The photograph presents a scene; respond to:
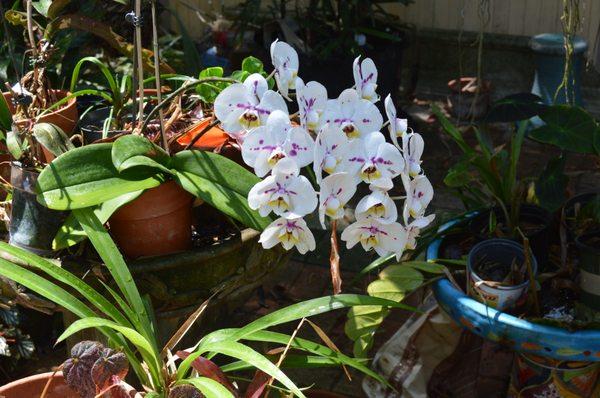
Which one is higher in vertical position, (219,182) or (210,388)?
(219,182)

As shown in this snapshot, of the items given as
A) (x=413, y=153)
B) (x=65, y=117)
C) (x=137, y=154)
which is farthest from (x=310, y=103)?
(x=65, y=117)

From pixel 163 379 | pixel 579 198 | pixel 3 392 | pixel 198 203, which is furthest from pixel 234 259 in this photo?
pixel 579 198

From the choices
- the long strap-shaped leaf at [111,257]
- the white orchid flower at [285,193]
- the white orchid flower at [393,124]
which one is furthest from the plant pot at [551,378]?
the long strap-shaped leaf at [111,257]

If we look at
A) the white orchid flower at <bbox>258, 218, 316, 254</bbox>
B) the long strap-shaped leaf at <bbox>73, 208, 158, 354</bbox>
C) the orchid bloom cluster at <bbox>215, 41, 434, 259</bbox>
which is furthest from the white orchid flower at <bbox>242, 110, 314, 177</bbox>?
the long strap-shaped leaf at <bbox>73, 208, 158, 354</bbox>

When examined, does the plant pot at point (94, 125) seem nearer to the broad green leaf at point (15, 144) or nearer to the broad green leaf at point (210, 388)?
the broad green leaf at point (15, 144)

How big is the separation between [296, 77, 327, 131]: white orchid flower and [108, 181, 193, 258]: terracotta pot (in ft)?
1.03

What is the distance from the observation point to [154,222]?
5.30 ft

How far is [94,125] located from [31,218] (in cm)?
37

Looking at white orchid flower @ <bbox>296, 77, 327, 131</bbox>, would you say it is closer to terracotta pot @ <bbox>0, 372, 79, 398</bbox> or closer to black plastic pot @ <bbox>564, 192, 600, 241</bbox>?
terracotta pot @ <bbox>0, 372, 79, 398</bbox>

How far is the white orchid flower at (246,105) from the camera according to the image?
1460 millimetres

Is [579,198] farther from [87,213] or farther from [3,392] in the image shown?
[3,392]

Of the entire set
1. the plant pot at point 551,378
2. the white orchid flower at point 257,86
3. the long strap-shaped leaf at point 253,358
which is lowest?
the plant pot at point 551,378

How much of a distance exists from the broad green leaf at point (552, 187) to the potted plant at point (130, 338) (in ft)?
2.28

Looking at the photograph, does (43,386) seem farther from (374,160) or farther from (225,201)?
(374,160)
